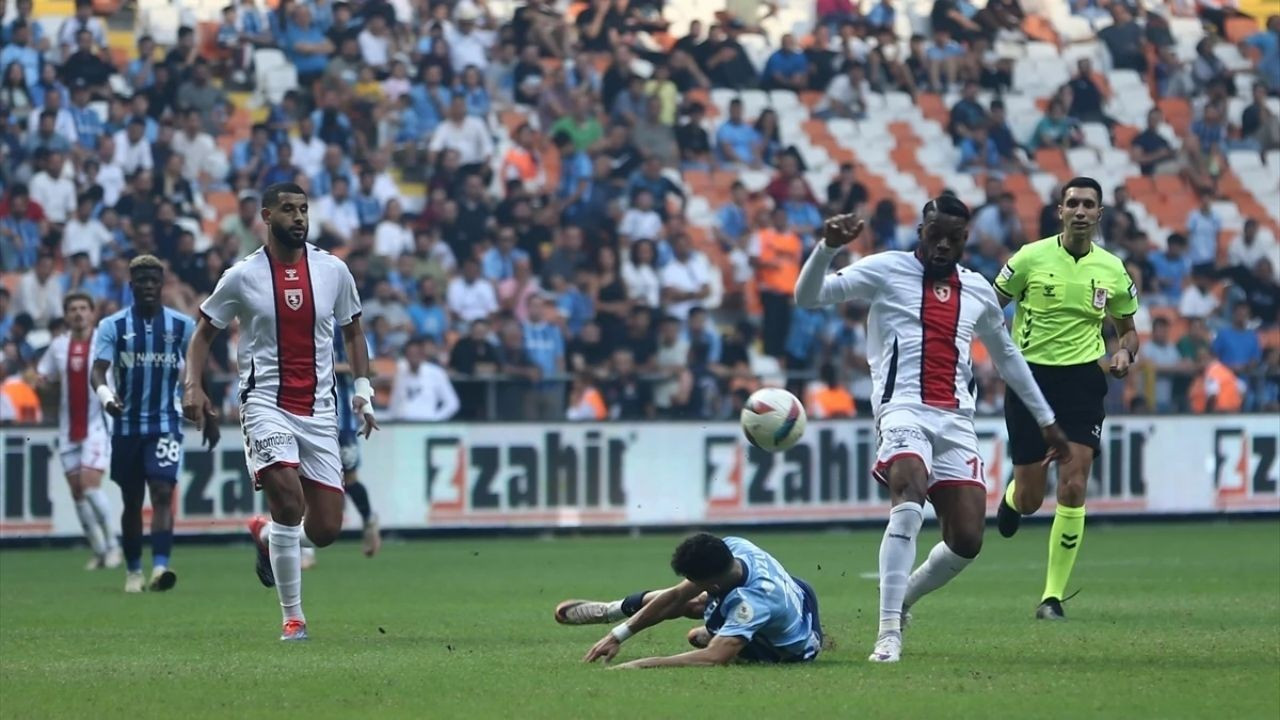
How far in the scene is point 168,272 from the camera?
79.8ft

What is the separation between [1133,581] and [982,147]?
15.7 metres

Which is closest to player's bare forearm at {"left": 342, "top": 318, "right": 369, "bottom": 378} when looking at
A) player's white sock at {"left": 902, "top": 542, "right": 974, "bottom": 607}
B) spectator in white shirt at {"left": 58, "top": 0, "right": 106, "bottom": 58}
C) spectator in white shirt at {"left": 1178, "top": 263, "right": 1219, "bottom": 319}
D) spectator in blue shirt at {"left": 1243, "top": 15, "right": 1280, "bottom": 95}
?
player's white sock at {"left": 902, "top": 542, "right": 974, "bottom": 607}

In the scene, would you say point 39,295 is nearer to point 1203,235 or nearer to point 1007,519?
point 1007,519

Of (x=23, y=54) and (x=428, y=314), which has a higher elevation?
(x=23, y=54)

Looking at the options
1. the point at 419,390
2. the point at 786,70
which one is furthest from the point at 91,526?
the point at 786,70

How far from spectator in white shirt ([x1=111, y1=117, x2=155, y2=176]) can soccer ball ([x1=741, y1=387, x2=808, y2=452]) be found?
1622 cm

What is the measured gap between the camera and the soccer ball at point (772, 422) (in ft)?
38.2

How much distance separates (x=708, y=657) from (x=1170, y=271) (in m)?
20.9

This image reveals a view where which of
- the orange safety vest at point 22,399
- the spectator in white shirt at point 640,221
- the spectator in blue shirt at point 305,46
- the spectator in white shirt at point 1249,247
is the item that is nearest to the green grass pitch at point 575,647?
the orange safety vest at point 22,399

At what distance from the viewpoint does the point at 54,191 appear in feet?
84.2

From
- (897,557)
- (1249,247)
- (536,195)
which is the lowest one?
(897,557)

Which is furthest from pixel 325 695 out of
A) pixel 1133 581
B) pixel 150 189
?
pixel 150 189

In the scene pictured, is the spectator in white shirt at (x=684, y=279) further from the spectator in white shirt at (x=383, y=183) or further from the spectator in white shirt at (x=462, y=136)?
the spectator in white shirt at (x=383, y=183)

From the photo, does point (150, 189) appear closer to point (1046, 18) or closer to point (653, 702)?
point (1046, 18)
